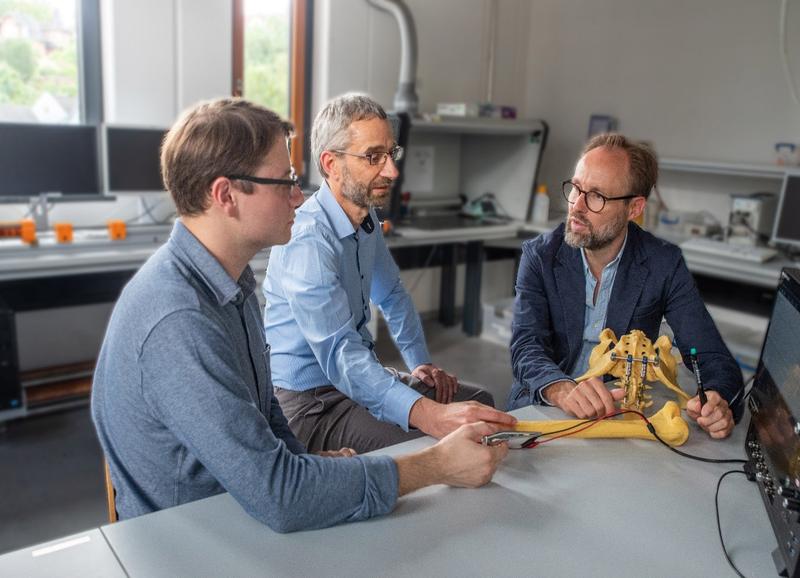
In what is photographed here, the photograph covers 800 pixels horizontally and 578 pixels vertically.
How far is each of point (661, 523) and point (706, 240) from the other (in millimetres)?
2880

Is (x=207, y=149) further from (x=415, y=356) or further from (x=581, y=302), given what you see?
(x=415, y=356)

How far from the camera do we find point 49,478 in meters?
2.46

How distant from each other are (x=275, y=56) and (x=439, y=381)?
2.57 m

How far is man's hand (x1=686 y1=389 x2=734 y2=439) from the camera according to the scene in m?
1.31

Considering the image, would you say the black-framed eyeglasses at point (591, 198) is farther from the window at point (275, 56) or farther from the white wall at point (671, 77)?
the white wall at point (671, 77)

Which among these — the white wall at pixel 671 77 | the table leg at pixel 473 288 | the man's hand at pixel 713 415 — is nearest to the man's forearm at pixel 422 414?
the man's hand at pixel 713 415

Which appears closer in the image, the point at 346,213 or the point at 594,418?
the point at 594,418

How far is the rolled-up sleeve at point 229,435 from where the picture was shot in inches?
35.7

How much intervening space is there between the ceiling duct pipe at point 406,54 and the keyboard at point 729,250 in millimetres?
1676

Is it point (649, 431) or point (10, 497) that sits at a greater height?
point (649, 431)

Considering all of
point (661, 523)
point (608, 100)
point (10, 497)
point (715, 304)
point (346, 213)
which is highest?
point (608, 100)

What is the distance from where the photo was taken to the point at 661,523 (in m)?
1.00

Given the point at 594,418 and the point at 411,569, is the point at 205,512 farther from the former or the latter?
the point at 594,418

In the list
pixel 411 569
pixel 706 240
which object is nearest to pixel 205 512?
pixel 411 569
